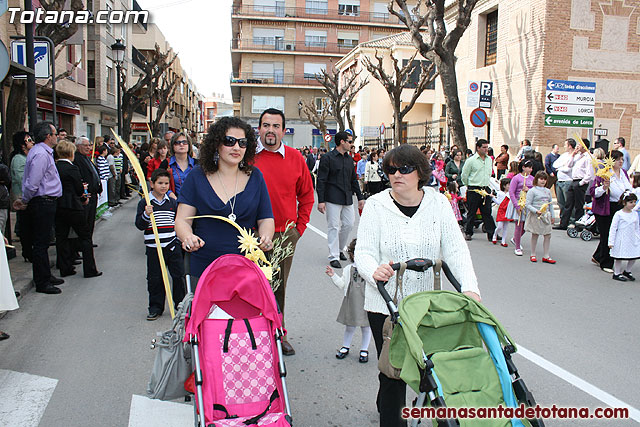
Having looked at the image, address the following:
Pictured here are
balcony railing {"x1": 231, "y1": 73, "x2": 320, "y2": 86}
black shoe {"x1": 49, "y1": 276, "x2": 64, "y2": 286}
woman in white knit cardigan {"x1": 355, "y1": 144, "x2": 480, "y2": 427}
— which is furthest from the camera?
balcony railing {"x1": 231, "y1": 73, "x2": 320, "y2": 86}

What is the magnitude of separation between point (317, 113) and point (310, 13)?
14.5m

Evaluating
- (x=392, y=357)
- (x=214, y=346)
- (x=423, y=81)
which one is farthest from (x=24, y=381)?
(x=423, y=81)

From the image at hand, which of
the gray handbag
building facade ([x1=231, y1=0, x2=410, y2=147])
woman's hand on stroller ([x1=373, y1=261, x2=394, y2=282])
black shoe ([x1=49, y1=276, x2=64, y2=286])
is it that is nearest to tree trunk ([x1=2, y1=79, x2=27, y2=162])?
black shoe ([x1=49, y1=276, x2=64, y2=286])

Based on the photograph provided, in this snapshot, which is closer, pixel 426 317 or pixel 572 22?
pixel 426 317

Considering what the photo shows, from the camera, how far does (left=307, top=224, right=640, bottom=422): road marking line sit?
4.12 meters

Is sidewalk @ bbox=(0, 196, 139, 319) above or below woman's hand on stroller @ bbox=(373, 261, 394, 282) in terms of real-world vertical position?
below

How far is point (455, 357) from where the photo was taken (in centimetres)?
277

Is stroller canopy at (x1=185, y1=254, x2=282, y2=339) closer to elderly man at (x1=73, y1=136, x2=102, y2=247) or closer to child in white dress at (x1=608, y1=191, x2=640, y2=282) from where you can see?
elderly man at (x1=73, y1=136, x2=102, y2=247)

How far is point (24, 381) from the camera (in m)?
4.53

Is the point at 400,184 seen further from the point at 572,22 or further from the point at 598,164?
the point at 572,22

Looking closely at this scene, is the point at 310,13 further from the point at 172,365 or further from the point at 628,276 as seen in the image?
the point at 172,365

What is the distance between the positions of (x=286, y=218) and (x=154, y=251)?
2.04m

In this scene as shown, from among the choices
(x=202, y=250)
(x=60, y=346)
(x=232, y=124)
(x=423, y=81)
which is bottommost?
(x=60, y=346)

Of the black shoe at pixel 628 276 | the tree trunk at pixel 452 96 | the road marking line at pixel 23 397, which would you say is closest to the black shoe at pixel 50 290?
the road marking line at pixel 23 397
